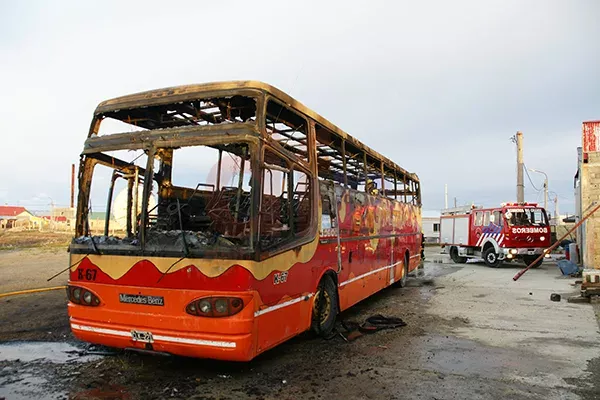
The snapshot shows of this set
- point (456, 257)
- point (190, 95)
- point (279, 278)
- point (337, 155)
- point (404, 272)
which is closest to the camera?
point (279, 278)

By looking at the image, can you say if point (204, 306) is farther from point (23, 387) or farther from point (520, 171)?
point (520, 171)

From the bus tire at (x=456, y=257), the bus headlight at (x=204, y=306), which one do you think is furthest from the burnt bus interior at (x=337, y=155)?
the bus tire at (x=456, y=257)

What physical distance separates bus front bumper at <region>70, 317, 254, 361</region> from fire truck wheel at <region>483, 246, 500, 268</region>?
704 inches

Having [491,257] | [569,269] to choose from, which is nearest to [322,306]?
[569,269]

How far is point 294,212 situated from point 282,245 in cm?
65

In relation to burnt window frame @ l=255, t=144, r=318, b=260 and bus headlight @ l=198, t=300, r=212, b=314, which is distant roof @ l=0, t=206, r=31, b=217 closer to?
burnt window frame @ l=255, t=144, r=318, b=260

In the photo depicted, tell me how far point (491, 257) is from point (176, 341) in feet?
60.3

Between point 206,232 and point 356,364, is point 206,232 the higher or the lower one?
the higher one

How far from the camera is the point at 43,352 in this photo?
19.9ft

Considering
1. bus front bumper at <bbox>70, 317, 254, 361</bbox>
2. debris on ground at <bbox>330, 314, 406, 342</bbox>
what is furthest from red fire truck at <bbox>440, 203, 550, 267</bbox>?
bus front bumper at <bbox>70, 317, 254, 361</bbox>

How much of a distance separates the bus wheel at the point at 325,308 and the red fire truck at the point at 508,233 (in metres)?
14.6

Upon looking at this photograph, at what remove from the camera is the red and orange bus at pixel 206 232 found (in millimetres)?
4711

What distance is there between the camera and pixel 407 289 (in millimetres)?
12586

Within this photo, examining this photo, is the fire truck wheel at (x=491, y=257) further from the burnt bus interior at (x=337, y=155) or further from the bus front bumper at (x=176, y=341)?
the bus front bumper at (x=176, y=341)
